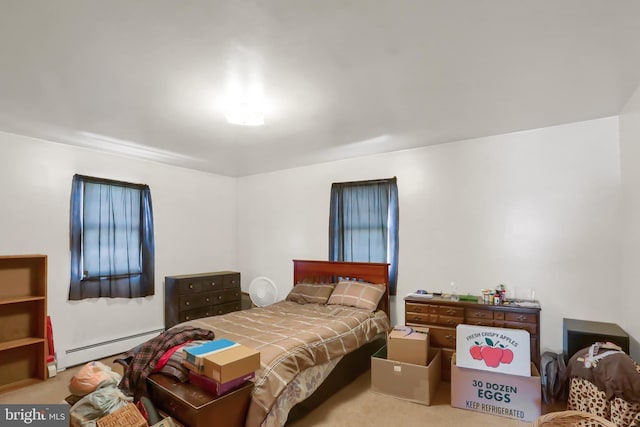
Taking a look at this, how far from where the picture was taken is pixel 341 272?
4.38 m

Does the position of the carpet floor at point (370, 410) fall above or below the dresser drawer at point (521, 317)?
below

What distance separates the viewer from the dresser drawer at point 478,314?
305 centimetres

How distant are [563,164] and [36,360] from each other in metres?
5.52

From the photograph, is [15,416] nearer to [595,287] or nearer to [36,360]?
[36,360]

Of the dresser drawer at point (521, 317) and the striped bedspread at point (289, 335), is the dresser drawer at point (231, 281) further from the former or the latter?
the dresser drawer at point (521, 317)

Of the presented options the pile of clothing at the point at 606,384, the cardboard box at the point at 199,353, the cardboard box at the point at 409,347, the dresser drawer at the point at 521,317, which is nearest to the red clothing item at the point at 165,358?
the cardboard box at the point at 199,353

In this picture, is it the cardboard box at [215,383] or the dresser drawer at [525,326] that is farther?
the dresser drawer at [525,326]

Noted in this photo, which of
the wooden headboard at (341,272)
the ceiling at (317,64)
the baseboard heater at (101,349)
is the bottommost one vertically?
the baseboard heater at (101,349)

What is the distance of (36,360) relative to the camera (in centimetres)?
334

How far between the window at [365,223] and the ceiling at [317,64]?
1.01 m

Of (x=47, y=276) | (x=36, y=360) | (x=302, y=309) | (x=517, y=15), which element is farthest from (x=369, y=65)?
(x=36, y=360)

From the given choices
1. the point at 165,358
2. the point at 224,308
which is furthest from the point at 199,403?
the point at 224,308

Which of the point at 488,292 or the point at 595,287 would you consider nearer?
the point at 595,287

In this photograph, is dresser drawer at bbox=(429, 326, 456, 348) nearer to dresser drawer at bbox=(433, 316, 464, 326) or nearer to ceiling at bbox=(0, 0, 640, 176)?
dresser drawer at bbox=(433, 316, 464, 326)
